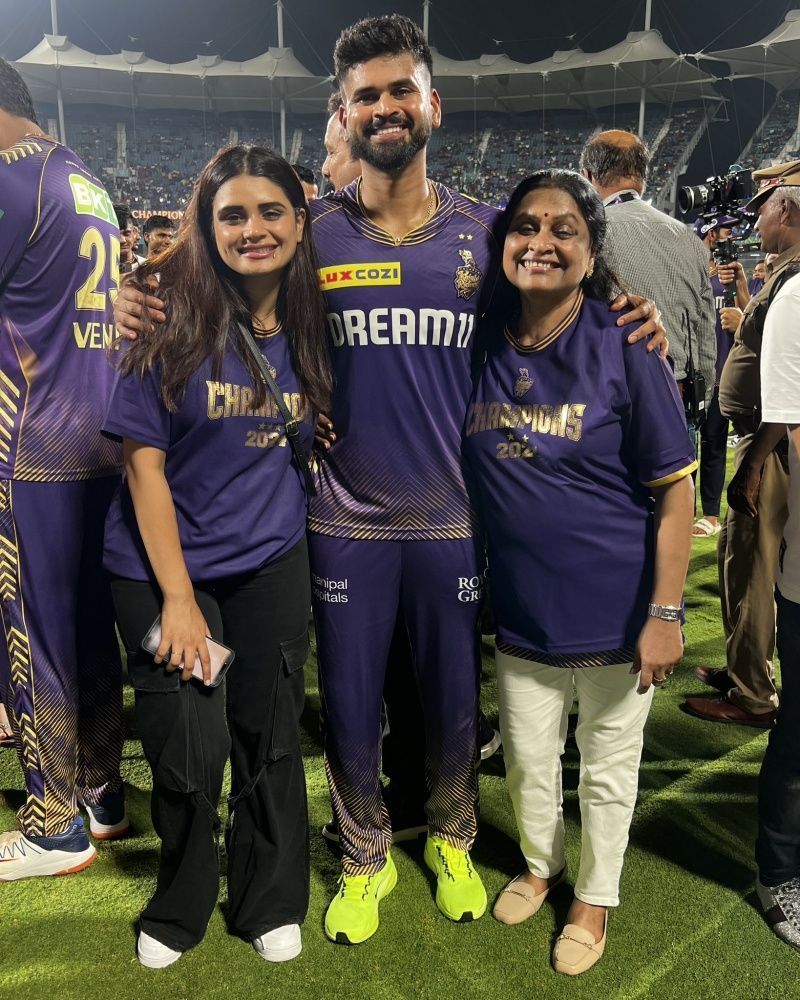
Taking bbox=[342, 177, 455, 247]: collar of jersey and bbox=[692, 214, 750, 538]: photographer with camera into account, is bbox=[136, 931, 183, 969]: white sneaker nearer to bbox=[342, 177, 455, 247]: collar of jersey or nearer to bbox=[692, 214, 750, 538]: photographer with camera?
bbox=[342, 177, 455, 247]: collar of jersey

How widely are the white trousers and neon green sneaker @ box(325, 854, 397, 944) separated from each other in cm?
43

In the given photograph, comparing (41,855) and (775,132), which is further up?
(775,132)

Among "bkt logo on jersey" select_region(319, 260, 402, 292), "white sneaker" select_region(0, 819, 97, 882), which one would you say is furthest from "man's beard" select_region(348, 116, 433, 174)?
"white sneaker" select_region(0, 819, 97, 882)

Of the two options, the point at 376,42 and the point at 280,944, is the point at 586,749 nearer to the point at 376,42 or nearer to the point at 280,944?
the point at 280,944

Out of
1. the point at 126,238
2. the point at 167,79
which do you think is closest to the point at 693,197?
the point at 126,238

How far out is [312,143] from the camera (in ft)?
109

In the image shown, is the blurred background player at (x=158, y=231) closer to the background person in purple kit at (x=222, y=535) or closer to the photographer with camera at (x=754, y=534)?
the photographer with camera at (x=754, y=534)

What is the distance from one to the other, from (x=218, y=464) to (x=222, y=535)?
0.16 metres

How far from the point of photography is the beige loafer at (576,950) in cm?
186

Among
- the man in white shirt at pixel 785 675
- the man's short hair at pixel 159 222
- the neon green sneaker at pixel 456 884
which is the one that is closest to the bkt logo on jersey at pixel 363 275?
the man in white shirt at pixel 785 675

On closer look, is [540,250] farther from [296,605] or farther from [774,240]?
[774,240]

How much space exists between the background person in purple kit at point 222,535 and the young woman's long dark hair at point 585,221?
0.44 metres

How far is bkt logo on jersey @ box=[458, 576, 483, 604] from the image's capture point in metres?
1.92

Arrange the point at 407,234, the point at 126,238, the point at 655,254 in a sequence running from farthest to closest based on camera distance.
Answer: the point at 126,238 < the point at 655,254 < the point at 407,234
